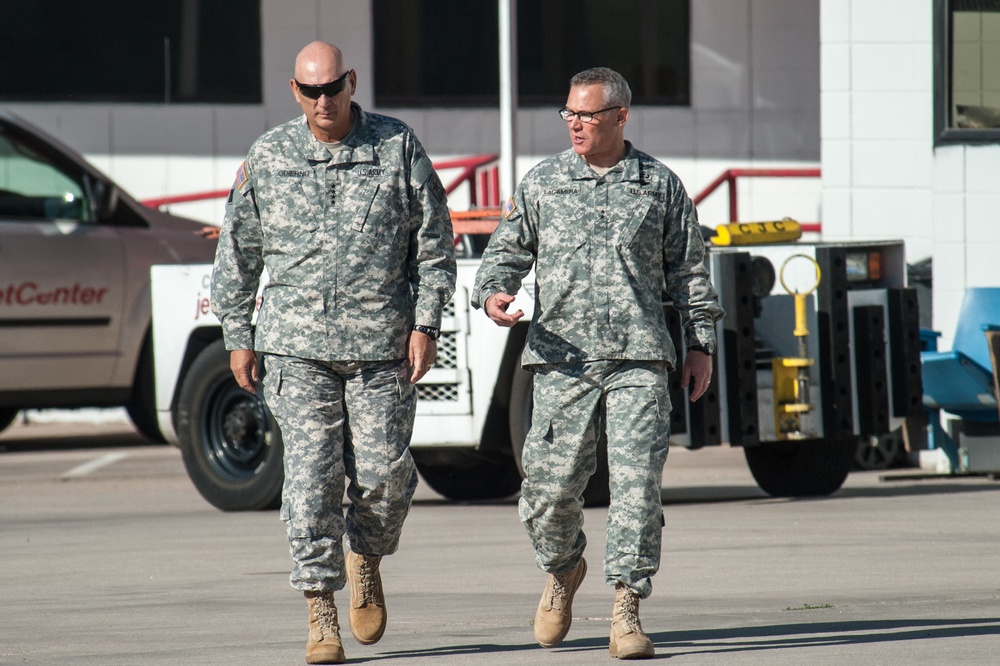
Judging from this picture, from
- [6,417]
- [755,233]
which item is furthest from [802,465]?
[6,417]

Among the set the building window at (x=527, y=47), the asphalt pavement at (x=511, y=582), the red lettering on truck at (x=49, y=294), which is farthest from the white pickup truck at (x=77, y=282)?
the building window at (x=527, y=47)

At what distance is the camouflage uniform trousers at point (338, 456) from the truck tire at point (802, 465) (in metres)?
4.45

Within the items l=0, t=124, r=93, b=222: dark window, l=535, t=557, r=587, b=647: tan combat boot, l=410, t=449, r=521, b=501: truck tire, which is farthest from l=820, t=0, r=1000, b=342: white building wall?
l=535, t=557, r=587, b=647: tan combat boot

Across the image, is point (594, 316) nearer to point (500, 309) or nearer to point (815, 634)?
Result: point (500, 309)

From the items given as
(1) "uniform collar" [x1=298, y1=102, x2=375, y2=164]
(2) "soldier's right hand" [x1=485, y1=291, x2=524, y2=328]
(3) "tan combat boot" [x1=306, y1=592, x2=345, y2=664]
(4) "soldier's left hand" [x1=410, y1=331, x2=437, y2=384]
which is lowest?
(3) "tan combat boot" [x1=306, y1=592, x2=345, y2=664]

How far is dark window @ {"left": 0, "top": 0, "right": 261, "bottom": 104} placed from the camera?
1559cm

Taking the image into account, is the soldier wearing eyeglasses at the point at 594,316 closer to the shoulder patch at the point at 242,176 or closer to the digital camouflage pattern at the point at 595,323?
the digital camouflage pattern at the point at 595,323

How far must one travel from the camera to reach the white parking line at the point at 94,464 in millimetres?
12359

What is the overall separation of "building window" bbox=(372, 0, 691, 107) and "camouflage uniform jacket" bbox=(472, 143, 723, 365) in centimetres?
991

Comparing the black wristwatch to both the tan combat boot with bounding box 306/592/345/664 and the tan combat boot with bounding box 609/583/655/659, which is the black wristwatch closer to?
the tan combat boot with bounding box 306/592/345/664

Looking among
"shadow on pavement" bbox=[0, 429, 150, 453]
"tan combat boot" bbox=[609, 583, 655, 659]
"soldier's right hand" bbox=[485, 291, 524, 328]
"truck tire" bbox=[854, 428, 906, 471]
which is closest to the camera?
"tan combat boot" bbox=[609, 583, 655, 659]

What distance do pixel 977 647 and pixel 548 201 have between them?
1.85 metres

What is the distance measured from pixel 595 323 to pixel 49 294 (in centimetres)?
697

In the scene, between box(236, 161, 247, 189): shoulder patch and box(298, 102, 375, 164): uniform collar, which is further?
box(236, 161, 247, 189): shoulder patch
